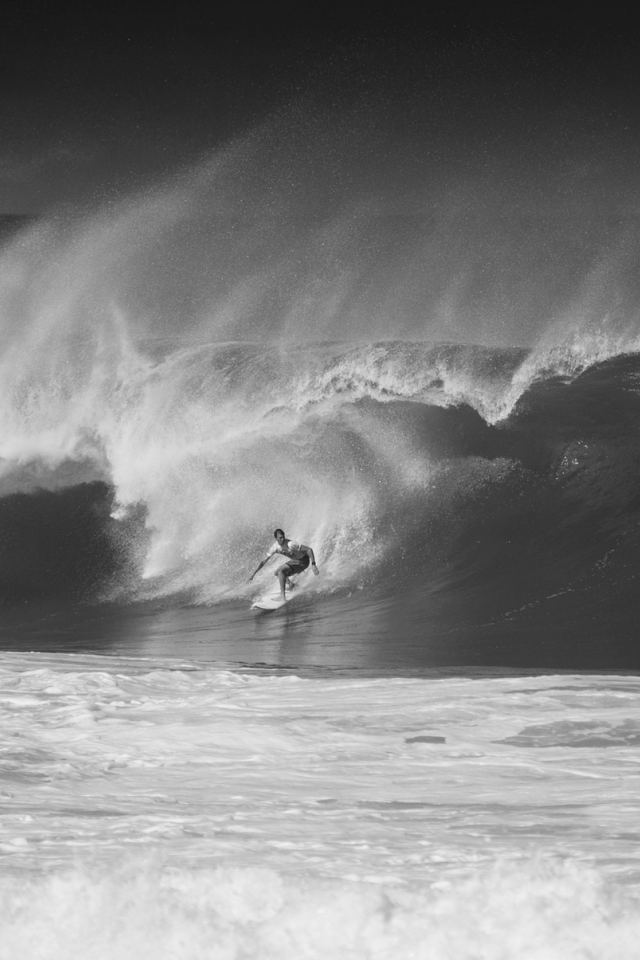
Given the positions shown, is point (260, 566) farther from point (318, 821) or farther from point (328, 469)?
point (318, 821)

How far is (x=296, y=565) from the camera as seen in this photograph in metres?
10.1

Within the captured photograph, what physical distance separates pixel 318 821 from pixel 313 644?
457 centimetres

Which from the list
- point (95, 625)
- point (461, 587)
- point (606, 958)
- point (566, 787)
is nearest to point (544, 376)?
point (461, 587)

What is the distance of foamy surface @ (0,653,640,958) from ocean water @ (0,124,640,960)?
1 centimetres

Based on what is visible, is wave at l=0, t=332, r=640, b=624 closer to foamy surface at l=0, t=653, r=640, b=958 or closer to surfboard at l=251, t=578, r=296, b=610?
surfboard at l=251, t=578, r=296, b=610

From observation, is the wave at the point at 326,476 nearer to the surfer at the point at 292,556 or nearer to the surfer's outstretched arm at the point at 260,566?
the surfer's outstretched arm at the point at 260,566

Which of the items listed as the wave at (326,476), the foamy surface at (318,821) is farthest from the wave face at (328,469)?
the foamy surface at (318,821)

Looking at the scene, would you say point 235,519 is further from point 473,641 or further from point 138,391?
point 473,641

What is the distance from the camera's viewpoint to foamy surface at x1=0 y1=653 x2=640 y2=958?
297 centimetres

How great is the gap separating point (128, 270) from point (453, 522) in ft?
143

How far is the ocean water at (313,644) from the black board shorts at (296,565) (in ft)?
0.71

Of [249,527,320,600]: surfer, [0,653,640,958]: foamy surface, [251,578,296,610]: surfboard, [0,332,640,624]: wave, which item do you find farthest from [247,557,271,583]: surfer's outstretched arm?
[0,653,640,958]: foamy surface

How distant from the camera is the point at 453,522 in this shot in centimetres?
1146

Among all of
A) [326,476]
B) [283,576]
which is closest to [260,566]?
[283,576]
